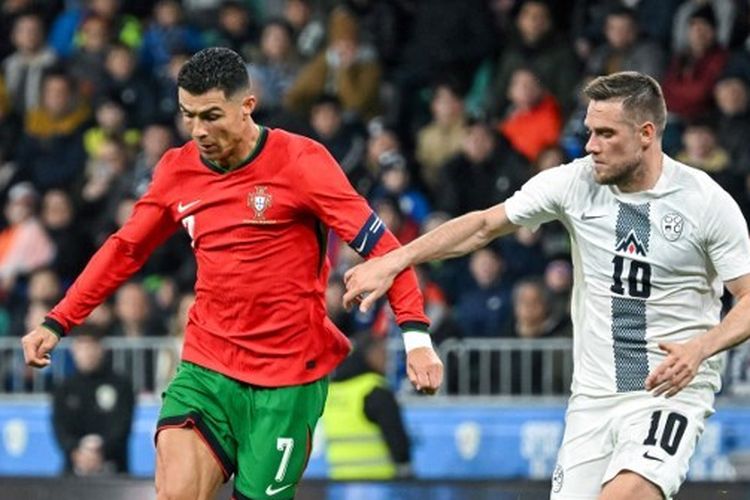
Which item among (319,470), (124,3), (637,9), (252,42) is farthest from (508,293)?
(124,3)

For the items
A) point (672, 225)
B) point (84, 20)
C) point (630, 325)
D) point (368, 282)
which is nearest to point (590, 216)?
point (672, 225)

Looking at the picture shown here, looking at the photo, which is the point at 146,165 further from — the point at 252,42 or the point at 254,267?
the point at 254,267

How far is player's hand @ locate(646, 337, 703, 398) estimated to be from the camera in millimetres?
6262

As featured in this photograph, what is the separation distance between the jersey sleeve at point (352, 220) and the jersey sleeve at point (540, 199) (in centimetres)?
42

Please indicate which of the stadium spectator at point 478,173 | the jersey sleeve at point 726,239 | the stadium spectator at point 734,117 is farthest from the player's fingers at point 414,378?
the stadium spectator at point 478,173

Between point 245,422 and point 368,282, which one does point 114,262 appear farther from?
point 368,282

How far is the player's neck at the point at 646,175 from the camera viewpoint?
673 cm

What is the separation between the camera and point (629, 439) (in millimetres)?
6609

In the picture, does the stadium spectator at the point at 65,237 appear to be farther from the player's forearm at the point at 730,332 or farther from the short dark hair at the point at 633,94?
the player's forearm at the point at 730,332

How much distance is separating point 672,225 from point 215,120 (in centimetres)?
156

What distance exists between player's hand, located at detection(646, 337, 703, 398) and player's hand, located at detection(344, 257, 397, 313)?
92cm

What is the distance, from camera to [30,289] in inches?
510

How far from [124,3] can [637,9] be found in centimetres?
407

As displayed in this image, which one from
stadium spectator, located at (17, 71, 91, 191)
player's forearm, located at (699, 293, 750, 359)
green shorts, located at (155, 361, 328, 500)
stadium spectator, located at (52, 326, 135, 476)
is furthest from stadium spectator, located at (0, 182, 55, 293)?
player's forearm, located at (699, 293, 750, 359)
